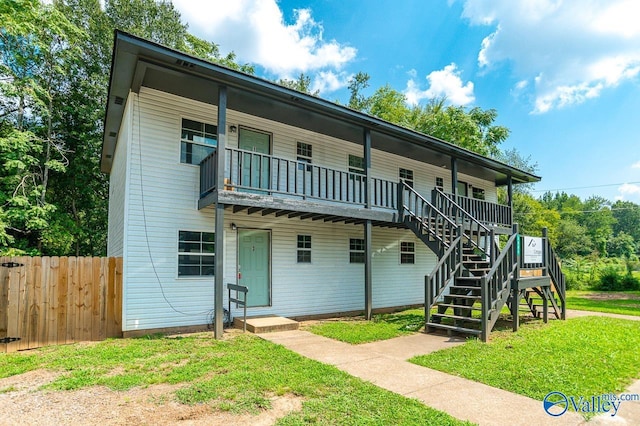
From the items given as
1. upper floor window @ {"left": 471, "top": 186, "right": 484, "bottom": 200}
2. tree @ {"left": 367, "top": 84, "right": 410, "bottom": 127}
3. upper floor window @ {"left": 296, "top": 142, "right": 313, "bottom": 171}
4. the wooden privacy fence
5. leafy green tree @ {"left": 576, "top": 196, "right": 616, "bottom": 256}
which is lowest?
the wooden privacy fence

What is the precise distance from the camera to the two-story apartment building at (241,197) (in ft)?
25.8

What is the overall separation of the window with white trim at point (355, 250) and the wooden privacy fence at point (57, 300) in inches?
262

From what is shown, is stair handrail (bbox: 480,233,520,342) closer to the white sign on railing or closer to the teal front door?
the white sign on railing

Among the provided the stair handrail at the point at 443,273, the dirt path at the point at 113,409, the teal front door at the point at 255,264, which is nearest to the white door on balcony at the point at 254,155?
the teal front door at the point at 255,264

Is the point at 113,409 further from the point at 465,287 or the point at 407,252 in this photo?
the point at 407,252

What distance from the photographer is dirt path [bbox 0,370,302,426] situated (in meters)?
3.71

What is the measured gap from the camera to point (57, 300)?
285 inches

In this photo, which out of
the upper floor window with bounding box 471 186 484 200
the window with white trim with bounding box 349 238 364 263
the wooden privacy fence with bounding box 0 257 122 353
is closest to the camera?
the wooden privacy fence with bounding box 0 257 122 353

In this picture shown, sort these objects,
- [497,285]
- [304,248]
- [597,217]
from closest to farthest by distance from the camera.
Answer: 1. [497,285]
2. [304,248]
3. [597,217]

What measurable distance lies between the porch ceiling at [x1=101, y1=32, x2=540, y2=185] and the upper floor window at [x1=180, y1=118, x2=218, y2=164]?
66 centimetres

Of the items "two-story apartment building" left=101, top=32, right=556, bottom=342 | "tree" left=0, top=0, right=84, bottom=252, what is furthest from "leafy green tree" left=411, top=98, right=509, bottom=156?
"tree" left=0, top=0, right=84, bottom=252

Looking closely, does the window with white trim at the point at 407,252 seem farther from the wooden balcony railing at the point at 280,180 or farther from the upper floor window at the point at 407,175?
the wooden balcony railing at the point at 280,180

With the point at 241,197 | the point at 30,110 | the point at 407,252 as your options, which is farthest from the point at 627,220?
the point at 30,110

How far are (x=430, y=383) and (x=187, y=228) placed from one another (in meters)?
6.30
